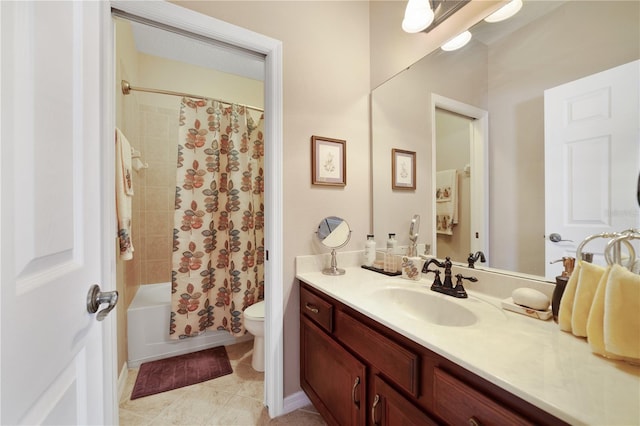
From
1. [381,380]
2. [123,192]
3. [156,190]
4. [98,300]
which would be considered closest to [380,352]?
[381,380]

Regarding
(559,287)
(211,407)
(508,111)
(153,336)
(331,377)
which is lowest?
(211,407)

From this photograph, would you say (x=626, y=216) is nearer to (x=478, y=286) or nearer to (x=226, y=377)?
(x=478, y=286)

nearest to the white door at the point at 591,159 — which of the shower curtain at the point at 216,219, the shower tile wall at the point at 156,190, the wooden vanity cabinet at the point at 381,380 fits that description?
the wooden vanity cabinet at the point at 381,380

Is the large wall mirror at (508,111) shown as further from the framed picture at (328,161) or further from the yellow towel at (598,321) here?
the framed picture at (328,161)

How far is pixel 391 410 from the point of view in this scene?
0.83 m

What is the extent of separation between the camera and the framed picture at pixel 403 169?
1554 mm

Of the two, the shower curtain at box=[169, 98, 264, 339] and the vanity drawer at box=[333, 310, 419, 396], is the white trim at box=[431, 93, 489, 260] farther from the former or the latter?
the shower curtain at box=[169, 98, 264, 339]

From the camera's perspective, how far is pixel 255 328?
1804mm

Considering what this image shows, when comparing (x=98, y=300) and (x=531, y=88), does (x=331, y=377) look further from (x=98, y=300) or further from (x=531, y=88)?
(x=531, y=88)

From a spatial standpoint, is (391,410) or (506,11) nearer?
(391,410)

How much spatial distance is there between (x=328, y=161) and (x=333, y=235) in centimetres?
47

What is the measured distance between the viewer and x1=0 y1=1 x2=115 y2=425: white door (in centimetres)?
36

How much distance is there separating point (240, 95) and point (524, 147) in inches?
109

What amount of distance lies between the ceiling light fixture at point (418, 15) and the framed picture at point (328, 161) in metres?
0.72
